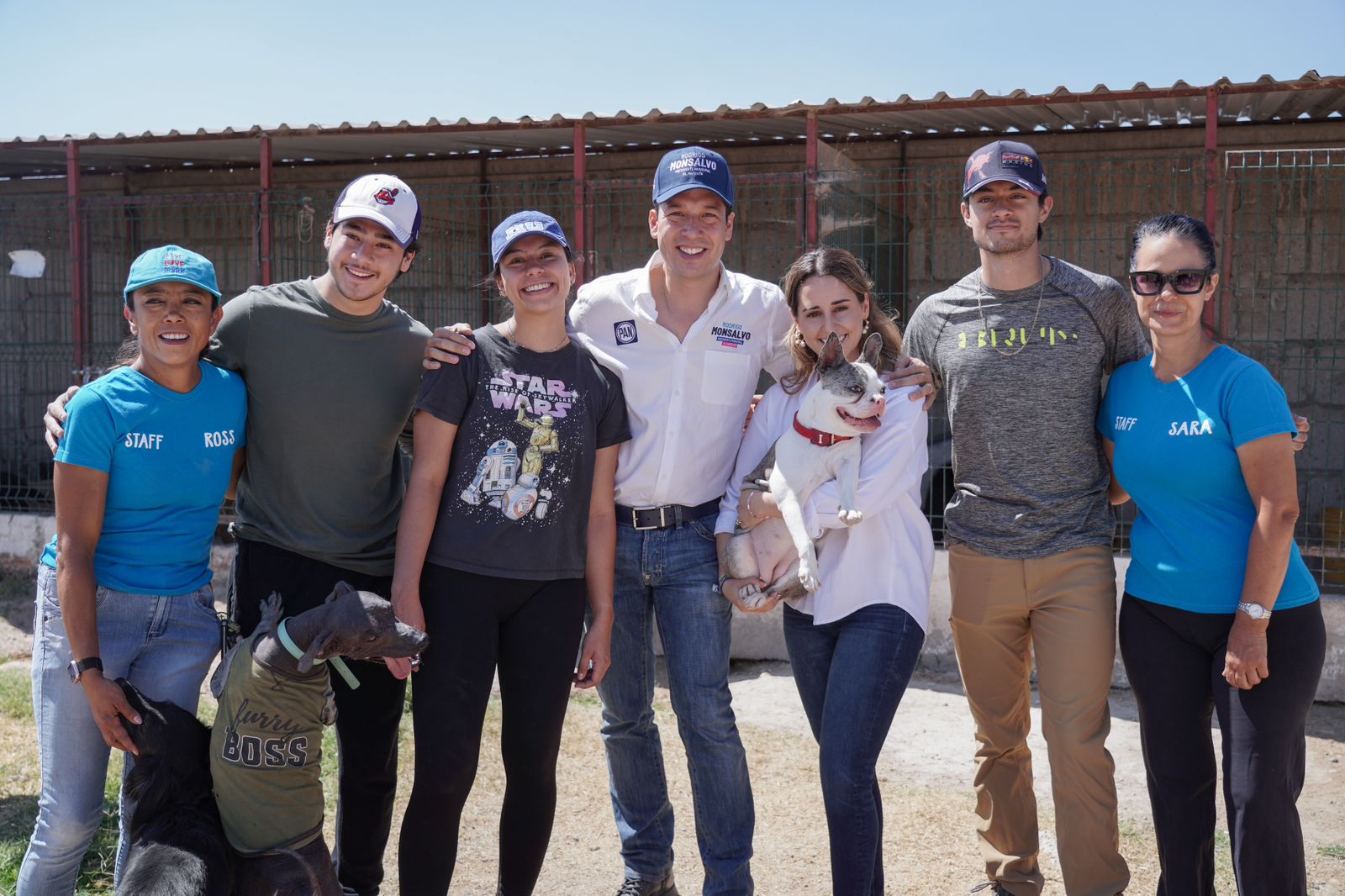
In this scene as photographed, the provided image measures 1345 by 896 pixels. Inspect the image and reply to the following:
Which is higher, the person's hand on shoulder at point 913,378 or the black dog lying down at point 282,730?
the person's hand on shoulder at point 913,378

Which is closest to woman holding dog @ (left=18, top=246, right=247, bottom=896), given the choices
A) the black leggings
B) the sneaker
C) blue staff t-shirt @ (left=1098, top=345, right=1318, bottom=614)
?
the black leggings

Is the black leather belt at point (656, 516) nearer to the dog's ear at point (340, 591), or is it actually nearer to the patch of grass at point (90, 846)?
the dog's ear at point (340, 591)

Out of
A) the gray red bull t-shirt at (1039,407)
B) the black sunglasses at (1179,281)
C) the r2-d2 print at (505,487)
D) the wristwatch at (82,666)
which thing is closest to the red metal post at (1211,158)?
the gray red bull t-shirt at (1039,407)

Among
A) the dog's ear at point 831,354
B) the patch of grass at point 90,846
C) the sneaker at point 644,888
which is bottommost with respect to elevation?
the patch of grass at point 90,846

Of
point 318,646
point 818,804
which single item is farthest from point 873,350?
point 818,804

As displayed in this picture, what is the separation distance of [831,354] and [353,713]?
1.69m

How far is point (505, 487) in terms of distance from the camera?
2.94 metres

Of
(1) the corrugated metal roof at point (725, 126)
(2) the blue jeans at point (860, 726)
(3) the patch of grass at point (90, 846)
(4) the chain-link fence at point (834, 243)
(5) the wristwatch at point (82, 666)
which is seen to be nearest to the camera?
(5) the wristwatch at point (82, 666)

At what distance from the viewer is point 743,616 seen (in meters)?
6.90

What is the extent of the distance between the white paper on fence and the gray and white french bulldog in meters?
9.04

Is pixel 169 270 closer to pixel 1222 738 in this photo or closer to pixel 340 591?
pixel 340 591

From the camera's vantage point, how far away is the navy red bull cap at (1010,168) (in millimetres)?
3186

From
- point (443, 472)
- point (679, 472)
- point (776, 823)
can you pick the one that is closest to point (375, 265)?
point (443, 472)

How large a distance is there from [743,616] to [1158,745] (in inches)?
160
